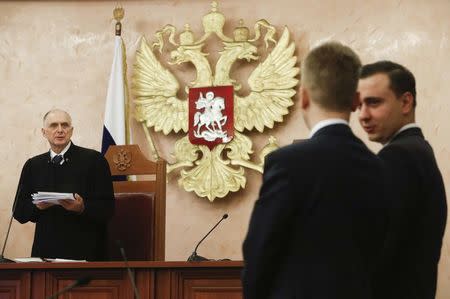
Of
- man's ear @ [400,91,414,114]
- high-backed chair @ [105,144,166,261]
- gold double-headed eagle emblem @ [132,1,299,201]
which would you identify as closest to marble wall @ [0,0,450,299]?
gold double-headed eagle emblem @ [132,1,299,201]

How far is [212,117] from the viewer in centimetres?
761

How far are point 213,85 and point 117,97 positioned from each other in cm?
85

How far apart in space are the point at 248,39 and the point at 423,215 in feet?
16.3

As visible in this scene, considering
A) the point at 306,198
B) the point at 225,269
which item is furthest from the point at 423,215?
the point at 225,269

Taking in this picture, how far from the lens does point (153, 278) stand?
4.88 m

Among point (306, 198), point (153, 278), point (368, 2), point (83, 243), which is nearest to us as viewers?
point (306, 198)

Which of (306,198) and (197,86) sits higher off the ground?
(197,86)

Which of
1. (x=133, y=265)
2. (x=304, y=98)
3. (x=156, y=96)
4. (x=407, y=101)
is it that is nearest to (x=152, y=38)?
(x=156, y=96)

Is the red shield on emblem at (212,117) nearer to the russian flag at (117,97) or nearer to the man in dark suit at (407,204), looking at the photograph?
the russian flag at (117,97)

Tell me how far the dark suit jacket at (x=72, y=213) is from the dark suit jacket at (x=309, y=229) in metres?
3.27

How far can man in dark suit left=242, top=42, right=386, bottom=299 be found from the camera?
246 cm

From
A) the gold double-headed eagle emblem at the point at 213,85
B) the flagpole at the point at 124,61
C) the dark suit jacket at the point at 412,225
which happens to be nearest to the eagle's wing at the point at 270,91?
the gold double-headed eagle emblem at the point at 213,85

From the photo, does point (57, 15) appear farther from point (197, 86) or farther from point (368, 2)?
point (368, 2)

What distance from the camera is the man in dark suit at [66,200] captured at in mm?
5738
